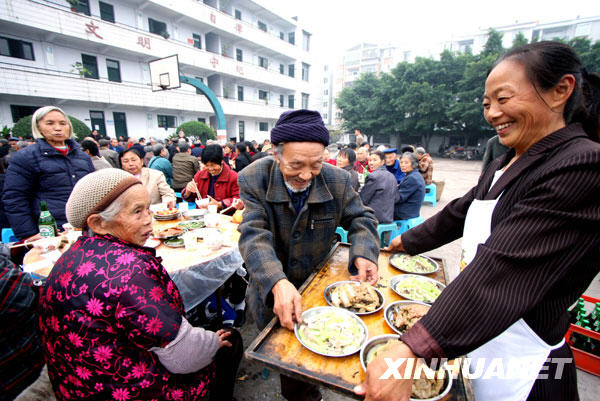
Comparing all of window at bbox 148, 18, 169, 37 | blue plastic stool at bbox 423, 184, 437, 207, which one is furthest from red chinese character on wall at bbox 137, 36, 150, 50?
blue plastic stool at bbox 423, 184, 437, 207

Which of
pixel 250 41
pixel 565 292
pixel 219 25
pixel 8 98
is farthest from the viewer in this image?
pixel 250 41

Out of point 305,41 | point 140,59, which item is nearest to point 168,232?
point 140,59

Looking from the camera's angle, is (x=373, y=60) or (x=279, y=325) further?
(x=373, y=60)

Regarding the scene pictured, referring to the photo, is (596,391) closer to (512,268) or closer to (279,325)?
(512,268)

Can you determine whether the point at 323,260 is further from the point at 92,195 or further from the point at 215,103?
the point at 215,103

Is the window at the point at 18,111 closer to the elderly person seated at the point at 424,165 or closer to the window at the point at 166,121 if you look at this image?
the window at the point at 166,121

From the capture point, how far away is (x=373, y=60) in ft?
176

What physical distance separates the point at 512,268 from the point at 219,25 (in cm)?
2841

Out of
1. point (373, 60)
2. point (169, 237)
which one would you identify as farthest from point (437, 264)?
point (373, 60)

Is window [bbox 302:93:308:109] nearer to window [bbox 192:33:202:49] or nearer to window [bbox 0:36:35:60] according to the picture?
window [bbox 192:33:202:49]

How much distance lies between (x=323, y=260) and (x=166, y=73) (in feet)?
51.3

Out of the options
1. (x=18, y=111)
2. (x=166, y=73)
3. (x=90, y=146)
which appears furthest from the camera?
(x=18, y=111)

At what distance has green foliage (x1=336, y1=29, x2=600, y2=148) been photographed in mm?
23844

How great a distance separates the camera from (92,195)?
153 centimetres
